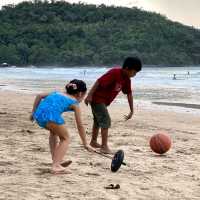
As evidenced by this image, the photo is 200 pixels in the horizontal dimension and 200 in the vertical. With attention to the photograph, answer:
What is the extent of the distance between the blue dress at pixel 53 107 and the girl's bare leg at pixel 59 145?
7 centimetres

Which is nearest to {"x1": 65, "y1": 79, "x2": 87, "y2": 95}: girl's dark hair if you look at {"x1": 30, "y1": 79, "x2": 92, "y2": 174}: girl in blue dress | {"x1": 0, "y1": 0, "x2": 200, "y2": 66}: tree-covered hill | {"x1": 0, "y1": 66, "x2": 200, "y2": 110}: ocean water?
{"x1": 30, "y1": 79, "x2": 92, "y2": 174}: girl in blue dress

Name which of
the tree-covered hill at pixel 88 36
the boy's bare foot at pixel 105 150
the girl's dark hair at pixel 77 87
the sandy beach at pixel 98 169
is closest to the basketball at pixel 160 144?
the sandy beach at pixel 98 169

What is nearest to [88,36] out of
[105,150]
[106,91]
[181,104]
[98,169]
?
[181,104]

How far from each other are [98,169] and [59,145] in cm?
61

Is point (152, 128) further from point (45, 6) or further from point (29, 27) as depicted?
point (45, 6)

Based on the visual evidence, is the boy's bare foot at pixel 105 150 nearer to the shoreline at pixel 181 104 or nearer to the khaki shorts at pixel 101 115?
the khaki shorts at pixel 101 115

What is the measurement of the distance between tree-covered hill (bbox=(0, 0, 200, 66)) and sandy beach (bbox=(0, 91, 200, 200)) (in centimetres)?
9227

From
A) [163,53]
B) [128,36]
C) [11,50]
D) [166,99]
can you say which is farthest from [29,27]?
[166,99]

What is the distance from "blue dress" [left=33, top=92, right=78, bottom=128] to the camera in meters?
5.72

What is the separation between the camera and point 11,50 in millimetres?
106250

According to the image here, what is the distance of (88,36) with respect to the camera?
116 metres

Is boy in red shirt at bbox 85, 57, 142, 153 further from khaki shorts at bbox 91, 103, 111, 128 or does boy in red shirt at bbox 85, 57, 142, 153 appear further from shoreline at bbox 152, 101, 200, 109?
shoreline at bbox 152, 101, 200, 109

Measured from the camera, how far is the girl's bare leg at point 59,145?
19.1ft

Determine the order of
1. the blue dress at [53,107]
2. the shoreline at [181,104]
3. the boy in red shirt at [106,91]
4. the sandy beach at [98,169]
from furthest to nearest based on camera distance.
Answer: the shoreline at [181,104], the boy in red shirt at [106,91], the blue dress at [53,107], the sandy beach at [98,169]
